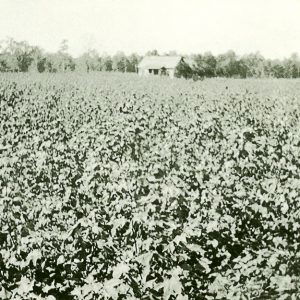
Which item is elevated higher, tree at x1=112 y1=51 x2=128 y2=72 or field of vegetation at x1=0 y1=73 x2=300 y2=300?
tree at x1=112 y1=51 x2=128 y2=72

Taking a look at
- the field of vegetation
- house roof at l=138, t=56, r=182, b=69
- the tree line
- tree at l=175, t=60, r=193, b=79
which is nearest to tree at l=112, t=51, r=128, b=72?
the tree line

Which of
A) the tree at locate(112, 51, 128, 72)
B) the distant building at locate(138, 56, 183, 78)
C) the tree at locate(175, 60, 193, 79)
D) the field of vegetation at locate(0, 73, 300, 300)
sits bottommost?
the field of vegetation at locate(0, 73, 300, 300)

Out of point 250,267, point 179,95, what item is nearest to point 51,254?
point 250,267

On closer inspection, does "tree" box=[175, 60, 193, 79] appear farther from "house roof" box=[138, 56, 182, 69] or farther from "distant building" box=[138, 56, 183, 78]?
"house roof" box=[138, 56, 182, 69]

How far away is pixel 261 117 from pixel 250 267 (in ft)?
35.7

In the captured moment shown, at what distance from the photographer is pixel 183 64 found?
57.9m

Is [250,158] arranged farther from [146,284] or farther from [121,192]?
[146,284]

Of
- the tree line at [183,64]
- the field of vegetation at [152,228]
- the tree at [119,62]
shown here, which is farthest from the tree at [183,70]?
the field of vegetation at [152,228]

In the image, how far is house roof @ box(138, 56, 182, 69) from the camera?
62.3 m

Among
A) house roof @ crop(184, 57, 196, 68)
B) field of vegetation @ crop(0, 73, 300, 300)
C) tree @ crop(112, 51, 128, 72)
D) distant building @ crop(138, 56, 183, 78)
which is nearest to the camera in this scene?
field of vegetation @ crop(0, 73, 300, 300)

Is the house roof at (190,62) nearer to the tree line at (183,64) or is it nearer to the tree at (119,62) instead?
the tree line at (183,64)

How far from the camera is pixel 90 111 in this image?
1598cm

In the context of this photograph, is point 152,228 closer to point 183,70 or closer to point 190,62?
point 183,70

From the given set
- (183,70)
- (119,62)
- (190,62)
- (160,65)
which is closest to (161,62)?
(160,65)
